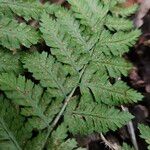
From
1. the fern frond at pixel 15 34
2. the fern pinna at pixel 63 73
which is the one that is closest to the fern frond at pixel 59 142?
the fern pinna at pixel 63 73

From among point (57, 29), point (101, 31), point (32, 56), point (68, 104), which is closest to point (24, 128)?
point (68, 104)

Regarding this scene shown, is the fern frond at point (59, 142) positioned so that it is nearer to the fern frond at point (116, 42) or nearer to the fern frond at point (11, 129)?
the fern frond at point (11, 129)

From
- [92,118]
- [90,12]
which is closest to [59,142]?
[92,118]

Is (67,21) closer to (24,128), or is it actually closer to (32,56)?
(32,56)

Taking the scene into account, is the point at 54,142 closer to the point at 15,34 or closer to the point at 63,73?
the point at 63,73

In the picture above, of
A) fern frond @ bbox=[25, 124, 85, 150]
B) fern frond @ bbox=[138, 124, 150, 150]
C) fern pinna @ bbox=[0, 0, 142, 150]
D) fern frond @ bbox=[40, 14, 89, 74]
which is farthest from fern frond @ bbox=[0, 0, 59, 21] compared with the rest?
fern frond @ bbox=[138, 124, 150, 150]
